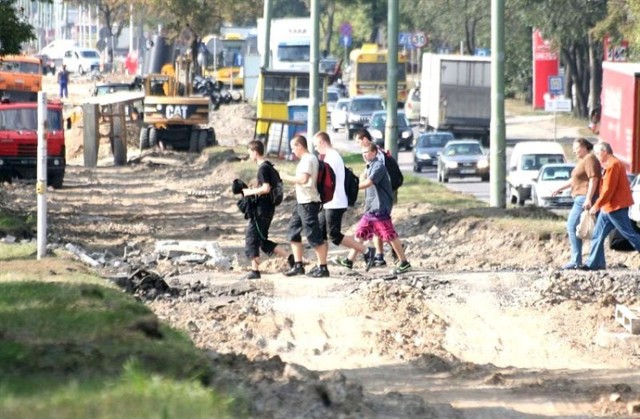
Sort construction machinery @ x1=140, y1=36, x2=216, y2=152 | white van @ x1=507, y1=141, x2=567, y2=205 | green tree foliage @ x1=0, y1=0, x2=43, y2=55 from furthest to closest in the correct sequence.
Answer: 1. construction machinery @ x1=140, y1=36, x2=216, y2=152
2. white van @ x1=507, y1=141, x2=567, y2=205
3. green tree foliage @ x1=0, y1=0, x2=43, y2=55

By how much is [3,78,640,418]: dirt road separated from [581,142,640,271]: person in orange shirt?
35 cm

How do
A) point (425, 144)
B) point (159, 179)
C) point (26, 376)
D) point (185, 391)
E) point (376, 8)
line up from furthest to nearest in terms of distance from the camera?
point (376, 8)
point (425, 144)
point (159, 179)
point (26, 376)
point (185, 391)

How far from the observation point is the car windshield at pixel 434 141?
52500 mm

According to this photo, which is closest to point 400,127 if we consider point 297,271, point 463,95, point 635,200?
point 463,95

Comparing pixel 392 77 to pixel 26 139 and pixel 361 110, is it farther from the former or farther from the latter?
pixel 361 110

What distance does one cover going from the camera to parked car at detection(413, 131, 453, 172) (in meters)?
51.6

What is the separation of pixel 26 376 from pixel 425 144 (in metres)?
43.2

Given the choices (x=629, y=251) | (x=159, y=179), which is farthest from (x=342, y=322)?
(x=159, y=179)

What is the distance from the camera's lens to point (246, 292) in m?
17.3

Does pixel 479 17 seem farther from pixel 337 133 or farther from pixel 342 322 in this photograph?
pixel 342 322

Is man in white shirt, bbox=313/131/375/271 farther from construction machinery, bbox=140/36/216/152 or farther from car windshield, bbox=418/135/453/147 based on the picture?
car windshield, bbox=418/135/453/147

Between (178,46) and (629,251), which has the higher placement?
(178,46)

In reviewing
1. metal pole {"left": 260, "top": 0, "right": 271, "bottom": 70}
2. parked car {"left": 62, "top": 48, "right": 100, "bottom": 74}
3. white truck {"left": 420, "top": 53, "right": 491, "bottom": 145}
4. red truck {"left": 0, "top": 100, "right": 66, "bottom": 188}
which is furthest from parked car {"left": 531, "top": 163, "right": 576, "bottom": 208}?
parked car {"left": 62, "top": 48, "right": 100, "bottom": 74}

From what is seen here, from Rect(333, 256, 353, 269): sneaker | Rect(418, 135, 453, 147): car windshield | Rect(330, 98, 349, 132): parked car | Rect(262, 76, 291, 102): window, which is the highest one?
Rect(262, 76, 291, 102): window
